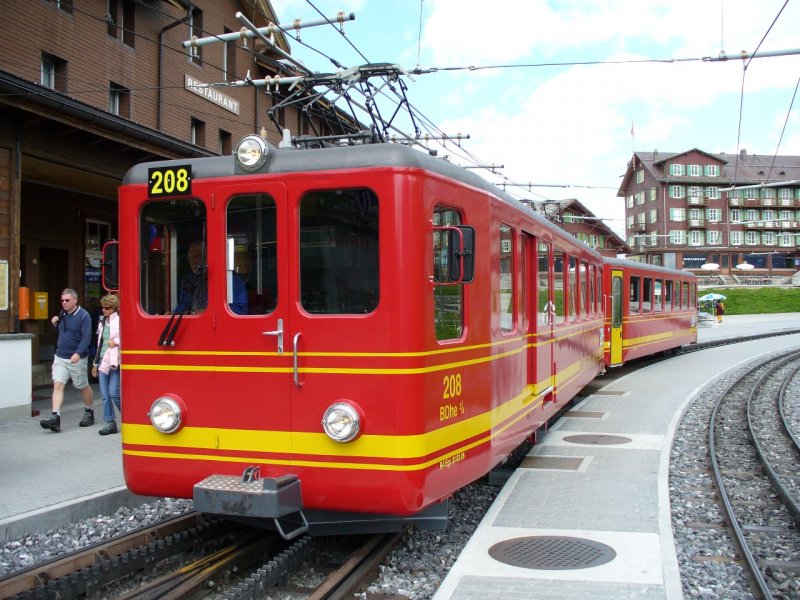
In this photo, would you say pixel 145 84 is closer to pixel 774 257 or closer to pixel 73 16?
pixel 73 16

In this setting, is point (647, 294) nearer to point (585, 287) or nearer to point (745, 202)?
point (585, 287)

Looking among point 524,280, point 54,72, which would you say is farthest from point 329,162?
point 54,72

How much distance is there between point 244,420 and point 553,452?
5055 mm

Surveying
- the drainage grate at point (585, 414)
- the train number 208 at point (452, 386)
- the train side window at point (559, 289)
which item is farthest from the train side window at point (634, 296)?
the train number 208 at point (452, 386)

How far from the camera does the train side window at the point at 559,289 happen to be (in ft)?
28.9

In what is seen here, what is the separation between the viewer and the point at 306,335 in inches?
193

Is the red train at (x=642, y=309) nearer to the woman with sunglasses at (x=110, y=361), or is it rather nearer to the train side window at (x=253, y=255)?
the woman with sunglasses at (x=110, y=361)

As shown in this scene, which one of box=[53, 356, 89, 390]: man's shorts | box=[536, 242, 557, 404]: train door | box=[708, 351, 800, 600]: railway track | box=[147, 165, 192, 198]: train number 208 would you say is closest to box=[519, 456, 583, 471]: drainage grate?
box=[536, 242, 557, 404]: train door

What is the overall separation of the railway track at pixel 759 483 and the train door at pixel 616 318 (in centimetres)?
280

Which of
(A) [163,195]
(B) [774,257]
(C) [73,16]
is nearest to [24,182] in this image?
(C) [73,16]

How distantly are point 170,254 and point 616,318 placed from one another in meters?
14.4

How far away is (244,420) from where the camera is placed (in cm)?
503

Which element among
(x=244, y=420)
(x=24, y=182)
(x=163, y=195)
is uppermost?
(x=24, y=182)

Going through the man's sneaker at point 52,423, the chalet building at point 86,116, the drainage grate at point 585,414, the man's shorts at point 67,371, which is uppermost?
the chalet building at point 86,116
